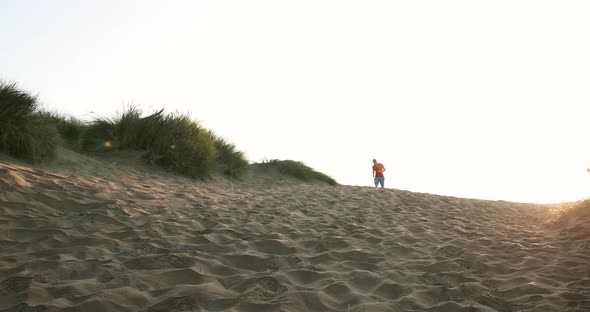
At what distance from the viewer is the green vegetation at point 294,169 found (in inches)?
591

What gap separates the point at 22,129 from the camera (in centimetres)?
685

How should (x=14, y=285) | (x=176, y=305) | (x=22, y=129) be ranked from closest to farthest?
(x=176, y=305) < (x=14, y=285) < (x=22, y=129)

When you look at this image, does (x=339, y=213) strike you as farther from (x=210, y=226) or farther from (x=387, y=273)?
(x=387, y=273)

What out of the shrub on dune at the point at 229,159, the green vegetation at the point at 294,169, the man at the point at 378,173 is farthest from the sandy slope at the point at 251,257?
the man at the point at 378,173

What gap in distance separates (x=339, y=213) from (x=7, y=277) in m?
4.75

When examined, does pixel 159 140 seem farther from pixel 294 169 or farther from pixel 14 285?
pixel 14 285

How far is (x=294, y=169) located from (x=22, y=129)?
31.2ft

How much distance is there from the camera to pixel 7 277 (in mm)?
3031

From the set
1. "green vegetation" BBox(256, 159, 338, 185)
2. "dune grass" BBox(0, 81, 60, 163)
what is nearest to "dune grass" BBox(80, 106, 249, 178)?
"dune grass" BBox(0, 81, 60, 163)

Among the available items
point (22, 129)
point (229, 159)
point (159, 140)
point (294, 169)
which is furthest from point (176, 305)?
point (294, 169)

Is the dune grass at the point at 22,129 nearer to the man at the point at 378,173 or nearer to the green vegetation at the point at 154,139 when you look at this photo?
the green vegetation at the point at 154,139

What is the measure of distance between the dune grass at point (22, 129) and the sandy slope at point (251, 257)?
3.28ft

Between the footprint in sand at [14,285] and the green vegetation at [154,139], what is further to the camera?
the green vegetation at [154,139]

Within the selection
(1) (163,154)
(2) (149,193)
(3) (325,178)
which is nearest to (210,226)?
(2) (149,193)
